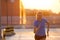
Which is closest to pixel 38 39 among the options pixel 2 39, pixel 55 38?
pixel 2 39

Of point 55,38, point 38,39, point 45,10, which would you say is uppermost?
point 45,10

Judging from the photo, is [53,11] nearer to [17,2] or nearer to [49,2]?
[49,2]

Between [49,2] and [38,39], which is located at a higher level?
[49,2]

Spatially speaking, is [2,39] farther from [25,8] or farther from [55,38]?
[25,8]

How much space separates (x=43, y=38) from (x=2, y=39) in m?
4.06

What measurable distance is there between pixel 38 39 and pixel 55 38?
5161mm

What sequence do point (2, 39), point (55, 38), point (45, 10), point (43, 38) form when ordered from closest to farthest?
point (43, 38), point (2, 39), point (55, 38), point (45, 10)

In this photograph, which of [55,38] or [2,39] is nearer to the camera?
[2,39]

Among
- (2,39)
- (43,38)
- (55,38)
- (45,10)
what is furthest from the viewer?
(45,10)

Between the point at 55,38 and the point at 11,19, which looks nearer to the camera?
the point at 55,38

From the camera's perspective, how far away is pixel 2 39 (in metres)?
10.0

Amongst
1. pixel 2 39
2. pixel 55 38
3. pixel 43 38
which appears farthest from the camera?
pixel 55 38

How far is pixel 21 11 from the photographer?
16.3m

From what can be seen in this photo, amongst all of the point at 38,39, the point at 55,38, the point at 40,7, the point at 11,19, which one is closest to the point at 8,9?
the point at 11,19
